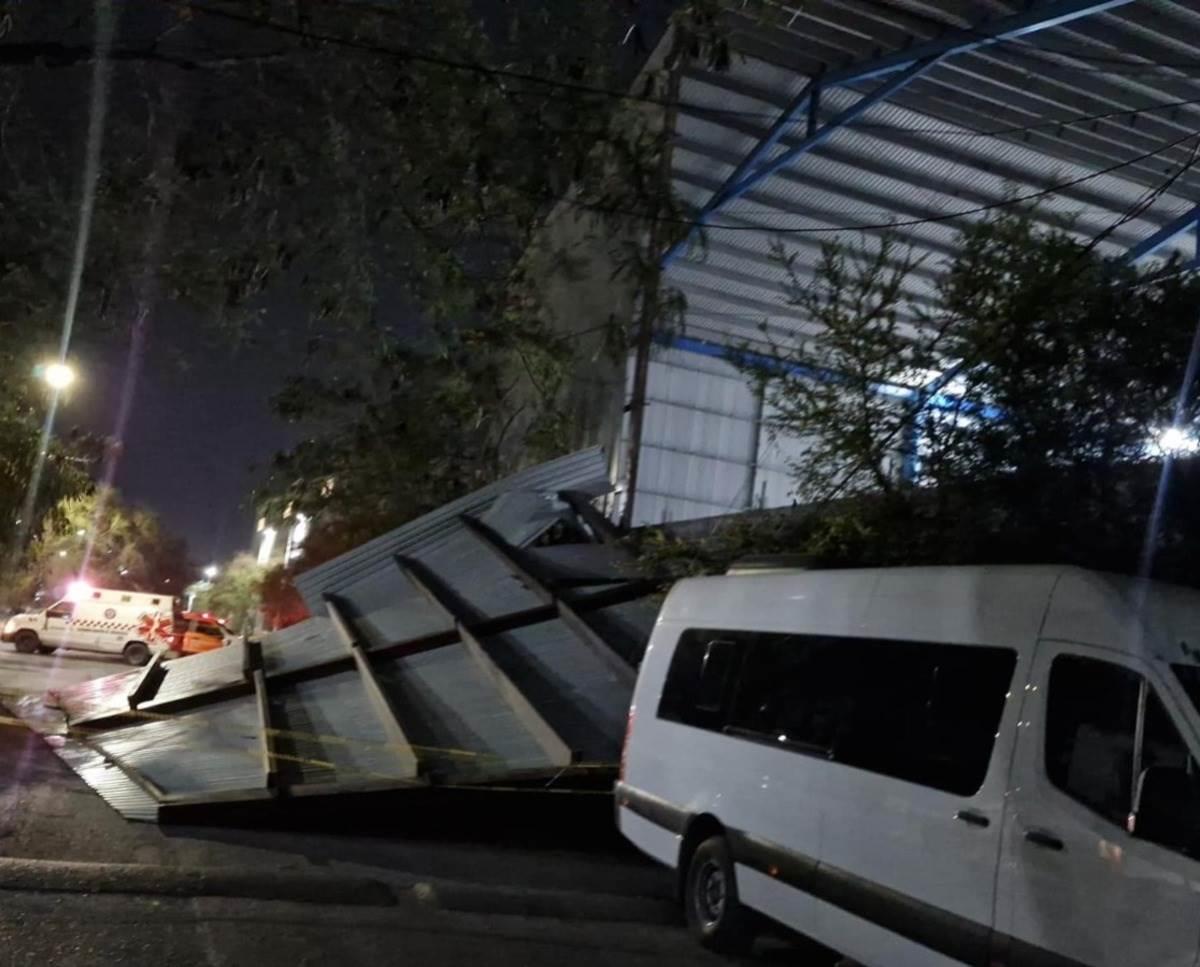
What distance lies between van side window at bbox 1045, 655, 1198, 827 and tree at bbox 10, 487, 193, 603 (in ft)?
141

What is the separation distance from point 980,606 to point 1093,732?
0.88 m

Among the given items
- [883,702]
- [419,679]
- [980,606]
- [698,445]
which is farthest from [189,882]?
[698,445]

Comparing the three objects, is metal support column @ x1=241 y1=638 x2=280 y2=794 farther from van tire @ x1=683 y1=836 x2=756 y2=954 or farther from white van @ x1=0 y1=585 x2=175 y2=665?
white van @ x1=0 y1=585 x2=175 y2=665

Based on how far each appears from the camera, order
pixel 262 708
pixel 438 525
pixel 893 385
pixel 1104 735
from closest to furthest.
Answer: pixel 1104 735 → pixel 893 385 → pixel 262 708 → pixel 438 525

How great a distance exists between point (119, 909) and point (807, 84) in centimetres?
1573

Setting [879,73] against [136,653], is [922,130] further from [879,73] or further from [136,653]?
[136,653]

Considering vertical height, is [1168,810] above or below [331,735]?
above

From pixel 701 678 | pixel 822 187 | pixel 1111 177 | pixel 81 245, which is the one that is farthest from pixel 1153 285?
pixel 822 187

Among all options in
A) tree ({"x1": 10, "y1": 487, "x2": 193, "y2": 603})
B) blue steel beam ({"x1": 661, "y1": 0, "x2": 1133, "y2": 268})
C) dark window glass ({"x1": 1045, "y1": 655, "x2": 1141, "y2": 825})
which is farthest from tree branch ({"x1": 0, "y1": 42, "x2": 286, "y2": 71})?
tree ({"x1": 10, "y1": 487, "x2": 193, "y2": 603})

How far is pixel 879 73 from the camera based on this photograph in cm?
1719

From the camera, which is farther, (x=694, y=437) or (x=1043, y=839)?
(x=694, y=437)

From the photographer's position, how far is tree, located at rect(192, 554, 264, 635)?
133 feet

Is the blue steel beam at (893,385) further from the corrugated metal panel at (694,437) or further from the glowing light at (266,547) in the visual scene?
the glowing light at (266,547)

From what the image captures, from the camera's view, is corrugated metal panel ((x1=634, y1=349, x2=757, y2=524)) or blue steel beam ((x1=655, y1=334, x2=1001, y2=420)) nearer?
blue steel beam ((x1=655, y1=334, x2=1001, y2=420))
